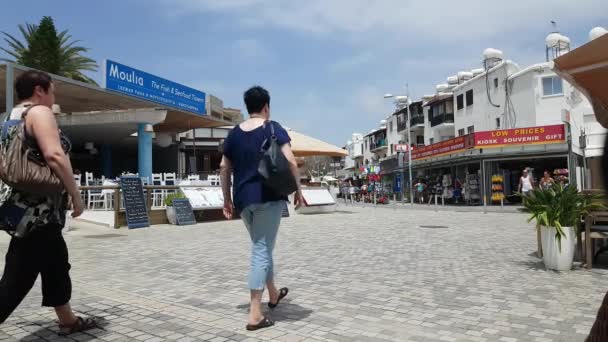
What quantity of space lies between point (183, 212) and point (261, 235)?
9466 mm

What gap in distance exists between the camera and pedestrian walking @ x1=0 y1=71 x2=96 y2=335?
2.93 meters

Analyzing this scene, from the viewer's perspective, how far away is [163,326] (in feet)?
11.9

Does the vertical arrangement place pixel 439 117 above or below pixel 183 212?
above

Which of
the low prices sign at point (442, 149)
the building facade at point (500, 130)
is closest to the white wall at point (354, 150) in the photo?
the building facade at point (500, 130)

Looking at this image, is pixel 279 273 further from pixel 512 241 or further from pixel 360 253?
pixel 512 241

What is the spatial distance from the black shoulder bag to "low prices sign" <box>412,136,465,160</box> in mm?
26043

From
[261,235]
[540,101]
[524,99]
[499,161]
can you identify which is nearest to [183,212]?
[261,235]

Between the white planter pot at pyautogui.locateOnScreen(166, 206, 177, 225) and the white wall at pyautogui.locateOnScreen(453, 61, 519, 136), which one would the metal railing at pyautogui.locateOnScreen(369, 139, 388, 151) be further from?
the white planter pot at pyautogui.locateOnScreen(166, 206, 177, 225)

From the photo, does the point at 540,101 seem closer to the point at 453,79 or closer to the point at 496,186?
the point at 496,186

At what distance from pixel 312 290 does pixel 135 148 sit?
28106 mm

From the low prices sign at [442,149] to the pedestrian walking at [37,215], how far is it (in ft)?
88.7

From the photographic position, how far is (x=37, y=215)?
9.78ft

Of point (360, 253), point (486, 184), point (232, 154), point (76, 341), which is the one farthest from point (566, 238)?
point (486, 184)

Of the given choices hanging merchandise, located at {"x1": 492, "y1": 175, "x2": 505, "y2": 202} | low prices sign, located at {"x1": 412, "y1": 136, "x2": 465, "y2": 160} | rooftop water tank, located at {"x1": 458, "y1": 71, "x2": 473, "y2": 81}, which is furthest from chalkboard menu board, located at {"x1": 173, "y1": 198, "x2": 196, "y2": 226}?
rooftop water tank, located at {"x1": 458, "y1": 71, "x2": 473, "y2": 81}
